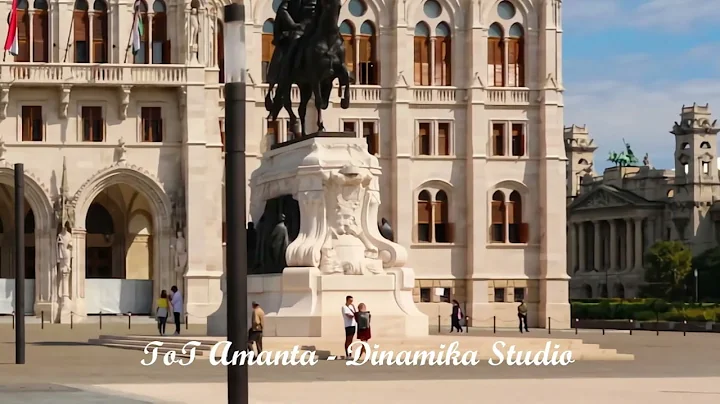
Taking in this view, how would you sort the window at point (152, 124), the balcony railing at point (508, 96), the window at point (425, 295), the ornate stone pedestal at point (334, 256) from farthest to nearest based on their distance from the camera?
1. the balcony railing at point (508, 96)
2. the window at point (425, 295)
3. the window at point (152, 124)
4. the ornate stone pedestal at point (334, 256)

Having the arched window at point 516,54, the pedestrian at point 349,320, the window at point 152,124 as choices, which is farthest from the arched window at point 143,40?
the pedestrian at point 349,320

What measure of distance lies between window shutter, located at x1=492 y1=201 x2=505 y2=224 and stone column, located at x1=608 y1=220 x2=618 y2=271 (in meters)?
96.8

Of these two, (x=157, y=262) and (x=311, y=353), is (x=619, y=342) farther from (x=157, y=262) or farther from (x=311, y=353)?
(x=157, y=262)

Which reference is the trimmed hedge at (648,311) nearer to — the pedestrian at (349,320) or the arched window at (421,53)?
the arched window at (421,53)

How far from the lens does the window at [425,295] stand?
253ft

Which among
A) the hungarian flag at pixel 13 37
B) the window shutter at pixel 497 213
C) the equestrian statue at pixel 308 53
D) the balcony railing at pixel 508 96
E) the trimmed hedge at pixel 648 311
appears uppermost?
the hungarian flag at pixel 13 37

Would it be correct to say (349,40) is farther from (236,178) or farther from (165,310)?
(236,178)

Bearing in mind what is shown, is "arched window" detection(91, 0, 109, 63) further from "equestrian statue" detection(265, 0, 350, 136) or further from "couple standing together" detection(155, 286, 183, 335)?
"equestrian statue" detection(265, 0, 350, 136)

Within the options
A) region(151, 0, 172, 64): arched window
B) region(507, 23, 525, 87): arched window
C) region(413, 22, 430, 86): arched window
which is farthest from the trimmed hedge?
region(151, 0, 172, 64): arched window

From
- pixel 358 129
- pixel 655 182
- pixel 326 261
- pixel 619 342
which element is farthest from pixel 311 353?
pixel 655 182

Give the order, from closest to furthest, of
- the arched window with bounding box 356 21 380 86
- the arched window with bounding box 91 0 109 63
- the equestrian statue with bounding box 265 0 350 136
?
1. the equestrian statue with bounding box 265 0 350 136
2. the arched window with bounding box 91 0 109 63
3. the arched window with bounding box 356 21 380 86

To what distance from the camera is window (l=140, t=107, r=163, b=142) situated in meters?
71.9

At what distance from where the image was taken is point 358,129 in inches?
3024

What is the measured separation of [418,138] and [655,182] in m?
102
